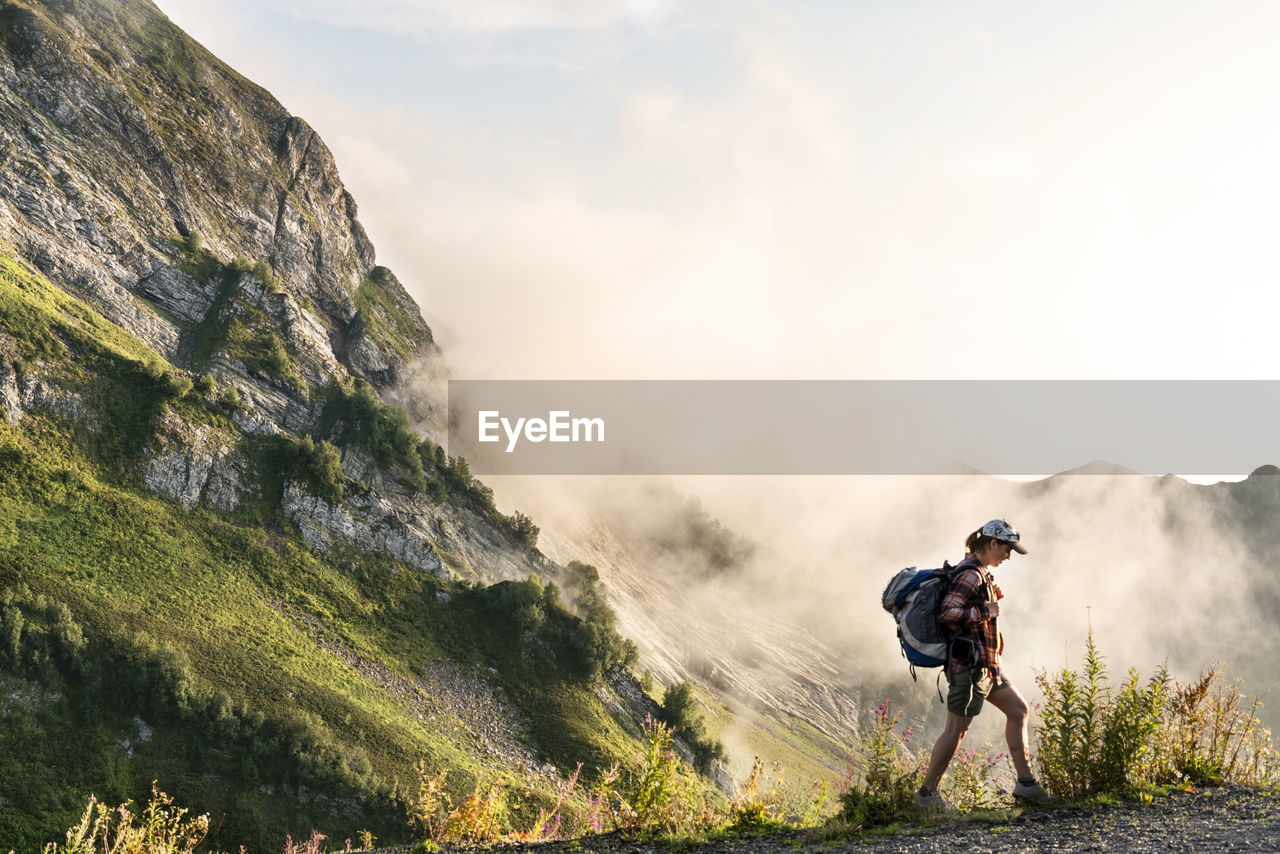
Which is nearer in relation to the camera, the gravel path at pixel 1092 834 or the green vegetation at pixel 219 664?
the gravel path at pixel 1092 834

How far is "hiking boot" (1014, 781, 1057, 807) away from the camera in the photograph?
7090 millimetres

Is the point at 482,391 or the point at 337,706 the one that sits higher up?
the point at 482,391

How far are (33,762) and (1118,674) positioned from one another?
16720 cm

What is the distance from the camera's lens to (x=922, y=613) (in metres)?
7.32

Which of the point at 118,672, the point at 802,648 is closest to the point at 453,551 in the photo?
the point at 118,672

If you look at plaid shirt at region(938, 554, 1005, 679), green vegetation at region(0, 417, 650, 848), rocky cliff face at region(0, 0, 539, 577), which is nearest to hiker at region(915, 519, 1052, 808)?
plaid shirt at region(938, 554, 1005, 679)

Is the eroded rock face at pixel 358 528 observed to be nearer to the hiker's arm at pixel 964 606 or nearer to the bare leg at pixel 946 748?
the bare leg at pixel 946 748

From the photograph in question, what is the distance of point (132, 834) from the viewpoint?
7309 millimetres

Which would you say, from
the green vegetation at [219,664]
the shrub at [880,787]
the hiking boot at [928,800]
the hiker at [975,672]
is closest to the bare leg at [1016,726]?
the hiker at [975,672]

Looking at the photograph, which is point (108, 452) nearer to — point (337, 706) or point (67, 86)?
point (337, 706)

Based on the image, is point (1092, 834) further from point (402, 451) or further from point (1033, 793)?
point (402, 451)

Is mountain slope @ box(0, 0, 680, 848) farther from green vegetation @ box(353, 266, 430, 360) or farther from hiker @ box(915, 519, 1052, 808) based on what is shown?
hiker @ box(915, 519, 1052, 808)

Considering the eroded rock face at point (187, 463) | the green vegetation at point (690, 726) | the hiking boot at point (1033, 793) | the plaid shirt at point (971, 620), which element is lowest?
the green vegetation at point (690, 726)

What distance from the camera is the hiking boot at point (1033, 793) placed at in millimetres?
7090
